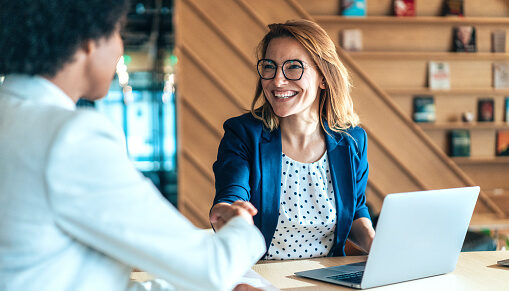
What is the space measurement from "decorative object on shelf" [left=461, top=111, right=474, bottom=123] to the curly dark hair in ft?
15.8

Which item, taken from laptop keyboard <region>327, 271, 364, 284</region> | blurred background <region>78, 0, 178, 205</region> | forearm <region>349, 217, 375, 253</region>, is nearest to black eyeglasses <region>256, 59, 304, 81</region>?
forearm <region>349, 217, 375, 253</region>

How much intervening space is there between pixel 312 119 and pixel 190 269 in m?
1.38

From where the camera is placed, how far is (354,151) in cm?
211

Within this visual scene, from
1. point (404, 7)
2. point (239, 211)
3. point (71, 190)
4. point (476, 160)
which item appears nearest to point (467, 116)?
point (476, 160)

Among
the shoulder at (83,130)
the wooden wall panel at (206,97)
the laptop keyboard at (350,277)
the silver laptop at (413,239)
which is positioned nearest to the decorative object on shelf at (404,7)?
the wooden wall panel at (206,97)

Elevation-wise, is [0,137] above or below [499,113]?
above

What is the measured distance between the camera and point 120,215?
0.88 m

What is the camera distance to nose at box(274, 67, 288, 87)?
2082 mm

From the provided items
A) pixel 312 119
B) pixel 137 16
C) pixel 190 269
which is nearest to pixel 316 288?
pixel 190 269

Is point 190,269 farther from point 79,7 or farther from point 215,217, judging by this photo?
point 215,217

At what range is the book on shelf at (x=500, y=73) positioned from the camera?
529 centimetres

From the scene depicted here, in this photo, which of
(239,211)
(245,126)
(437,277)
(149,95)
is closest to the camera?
(239,211)

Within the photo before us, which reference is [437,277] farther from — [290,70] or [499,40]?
[499,40]

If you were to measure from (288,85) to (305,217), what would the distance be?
493 millimetres
